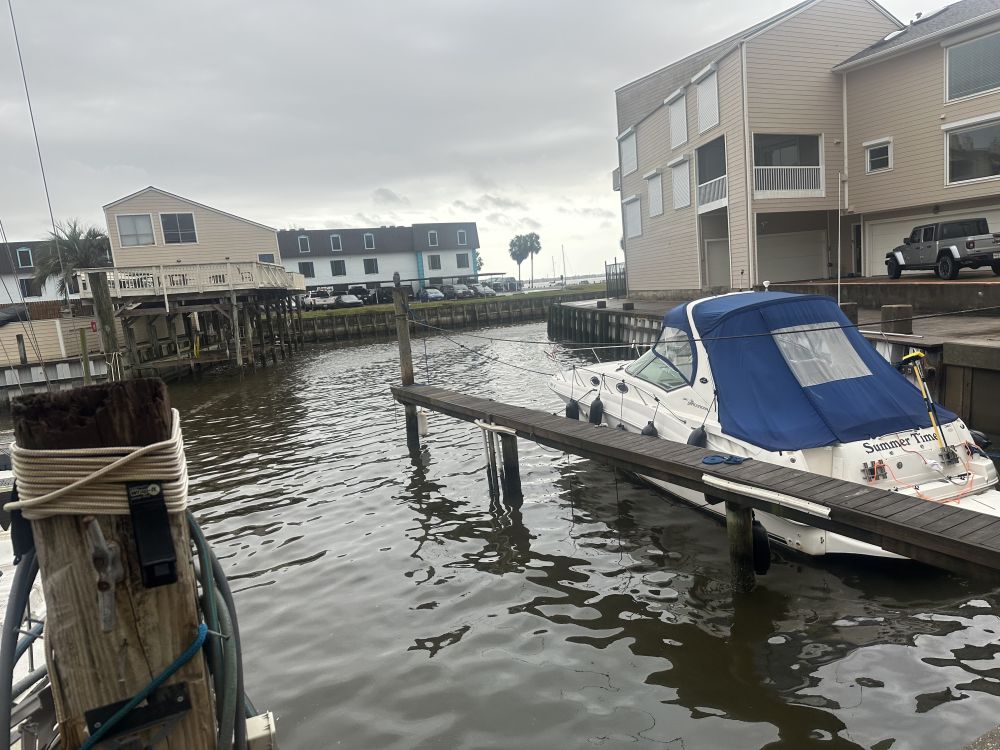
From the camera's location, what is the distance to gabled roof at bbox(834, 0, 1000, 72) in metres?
21.1

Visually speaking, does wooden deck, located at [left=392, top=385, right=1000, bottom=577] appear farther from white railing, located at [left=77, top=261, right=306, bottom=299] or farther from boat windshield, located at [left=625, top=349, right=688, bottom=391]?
white railing, located at [left=77, top=261, right=306, bottom=299]

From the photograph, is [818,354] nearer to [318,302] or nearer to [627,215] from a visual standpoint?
[627,215]

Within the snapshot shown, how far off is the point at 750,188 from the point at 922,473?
19.6m

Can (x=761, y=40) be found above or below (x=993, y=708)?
above

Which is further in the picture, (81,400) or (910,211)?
(910,211)

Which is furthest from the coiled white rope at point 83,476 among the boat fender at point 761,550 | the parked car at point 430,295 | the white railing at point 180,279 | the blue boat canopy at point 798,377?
the parked car at point 430,295

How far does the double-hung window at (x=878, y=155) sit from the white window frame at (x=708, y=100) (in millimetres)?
5677

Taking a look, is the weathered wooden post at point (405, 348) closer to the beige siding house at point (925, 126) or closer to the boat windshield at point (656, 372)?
the boat windshield at point (656, 372)

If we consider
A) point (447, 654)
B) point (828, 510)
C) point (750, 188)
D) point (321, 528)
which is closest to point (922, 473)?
point (828, 510)

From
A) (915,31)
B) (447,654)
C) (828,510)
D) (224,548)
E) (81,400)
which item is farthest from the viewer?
(915,31)

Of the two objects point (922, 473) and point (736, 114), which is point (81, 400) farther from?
point (736, 114)

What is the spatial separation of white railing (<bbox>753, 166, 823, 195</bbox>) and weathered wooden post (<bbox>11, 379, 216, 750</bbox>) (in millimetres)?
25523

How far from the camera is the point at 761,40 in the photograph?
2348 cm

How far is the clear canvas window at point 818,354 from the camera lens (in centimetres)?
741
